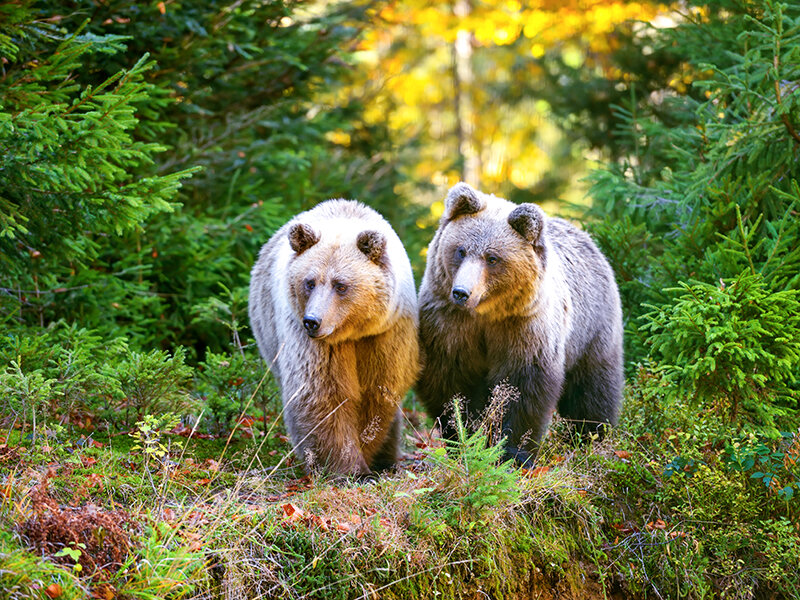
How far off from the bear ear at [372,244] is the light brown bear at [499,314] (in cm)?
50

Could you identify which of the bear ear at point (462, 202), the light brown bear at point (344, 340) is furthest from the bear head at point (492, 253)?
the light brown bear at point (344, 340)

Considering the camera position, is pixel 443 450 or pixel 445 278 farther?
pixel 445 278

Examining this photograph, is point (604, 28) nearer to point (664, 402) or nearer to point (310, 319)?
point (664, 402)

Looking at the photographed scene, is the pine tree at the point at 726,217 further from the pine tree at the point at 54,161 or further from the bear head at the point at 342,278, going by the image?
the pine tree at the point at 54,161

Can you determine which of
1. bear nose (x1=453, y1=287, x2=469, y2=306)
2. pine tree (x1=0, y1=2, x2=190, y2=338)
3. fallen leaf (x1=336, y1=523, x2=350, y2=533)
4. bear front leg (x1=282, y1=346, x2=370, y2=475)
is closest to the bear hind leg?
bear nose (x1=453, y1=287, x2=469, y2=306)

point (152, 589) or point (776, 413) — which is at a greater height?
point (152, 589)

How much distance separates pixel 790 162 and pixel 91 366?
5551 millimetres

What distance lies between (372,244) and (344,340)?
0.68 m

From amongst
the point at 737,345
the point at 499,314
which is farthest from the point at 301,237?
the point at 737,345

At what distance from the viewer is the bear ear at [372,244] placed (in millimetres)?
5512

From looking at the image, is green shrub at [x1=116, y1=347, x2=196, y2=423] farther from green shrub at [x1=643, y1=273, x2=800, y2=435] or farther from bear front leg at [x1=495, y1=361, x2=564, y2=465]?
green shrub at [x1=643, y1=273, x2=800, y2=435]

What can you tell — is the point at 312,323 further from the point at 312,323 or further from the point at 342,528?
the point at 342,528

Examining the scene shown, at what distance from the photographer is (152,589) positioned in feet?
12.1

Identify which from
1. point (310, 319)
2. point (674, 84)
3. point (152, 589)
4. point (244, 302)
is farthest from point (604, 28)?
point (152, 589)
